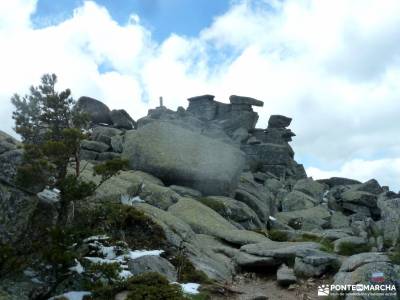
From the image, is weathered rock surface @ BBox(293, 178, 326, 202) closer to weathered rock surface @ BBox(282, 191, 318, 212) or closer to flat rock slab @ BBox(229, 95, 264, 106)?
weathered rock surface @ BBox(282, 191, 318, 212)

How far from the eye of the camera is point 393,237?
23.1 metres

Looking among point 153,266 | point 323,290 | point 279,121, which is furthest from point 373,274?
point 279,121

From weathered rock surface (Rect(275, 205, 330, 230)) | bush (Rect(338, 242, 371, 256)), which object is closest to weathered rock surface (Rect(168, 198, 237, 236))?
bush (Rect(338, 242, 371, 256))

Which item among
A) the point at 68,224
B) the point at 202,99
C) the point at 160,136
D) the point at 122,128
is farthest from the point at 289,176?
the point at 68,224

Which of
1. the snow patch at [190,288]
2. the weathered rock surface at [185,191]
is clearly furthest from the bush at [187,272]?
the weathered rock surface at [185,191]

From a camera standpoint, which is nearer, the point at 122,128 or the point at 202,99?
the point at 122,128

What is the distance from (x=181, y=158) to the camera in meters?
35.2

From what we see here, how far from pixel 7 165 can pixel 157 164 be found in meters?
18.7

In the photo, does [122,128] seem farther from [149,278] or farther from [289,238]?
[149,278]

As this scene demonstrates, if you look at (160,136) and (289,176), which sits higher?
(289,176)

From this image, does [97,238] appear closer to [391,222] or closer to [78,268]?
[78,268]

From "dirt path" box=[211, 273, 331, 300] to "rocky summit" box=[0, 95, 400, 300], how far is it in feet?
0.25

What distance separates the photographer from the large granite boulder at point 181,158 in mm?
34594

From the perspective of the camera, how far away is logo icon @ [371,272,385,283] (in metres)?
14.6
